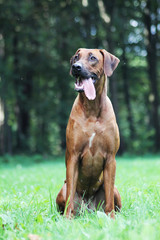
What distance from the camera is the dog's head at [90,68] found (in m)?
3.32

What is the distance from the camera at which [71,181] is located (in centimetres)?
324

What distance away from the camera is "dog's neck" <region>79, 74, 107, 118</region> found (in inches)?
133

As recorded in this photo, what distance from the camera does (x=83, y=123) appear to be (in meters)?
3.30

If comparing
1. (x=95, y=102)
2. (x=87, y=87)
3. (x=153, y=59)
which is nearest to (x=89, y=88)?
(x=87, y=87)

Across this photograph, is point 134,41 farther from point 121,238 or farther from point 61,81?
point 121,238

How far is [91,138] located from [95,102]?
43 centimetres

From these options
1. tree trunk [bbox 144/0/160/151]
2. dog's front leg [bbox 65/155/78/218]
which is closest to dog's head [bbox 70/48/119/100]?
dog's front leg [bbox 65/155/78/218]

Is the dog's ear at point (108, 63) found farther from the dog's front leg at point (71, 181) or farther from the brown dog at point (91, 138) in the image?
the dog's front leg at point (71, 181)

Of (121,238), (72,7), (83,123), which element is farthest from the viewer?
(72,7)

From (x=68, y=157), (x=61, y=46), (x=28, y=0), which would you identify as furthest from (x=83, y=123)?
(x=28, y=0)

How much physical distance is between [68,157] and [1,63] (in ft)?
38.5

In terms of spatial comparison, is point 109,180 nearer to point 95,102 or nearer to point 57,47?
point 95,102

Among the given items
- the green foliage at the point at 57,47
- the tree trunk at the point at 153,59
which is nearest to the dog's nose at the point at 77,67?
the green foliage at the point at 57,47

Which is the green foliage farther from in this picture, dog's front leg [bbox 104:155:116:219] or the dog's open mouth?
dog's front leg [bbox 104:155:116:219]
